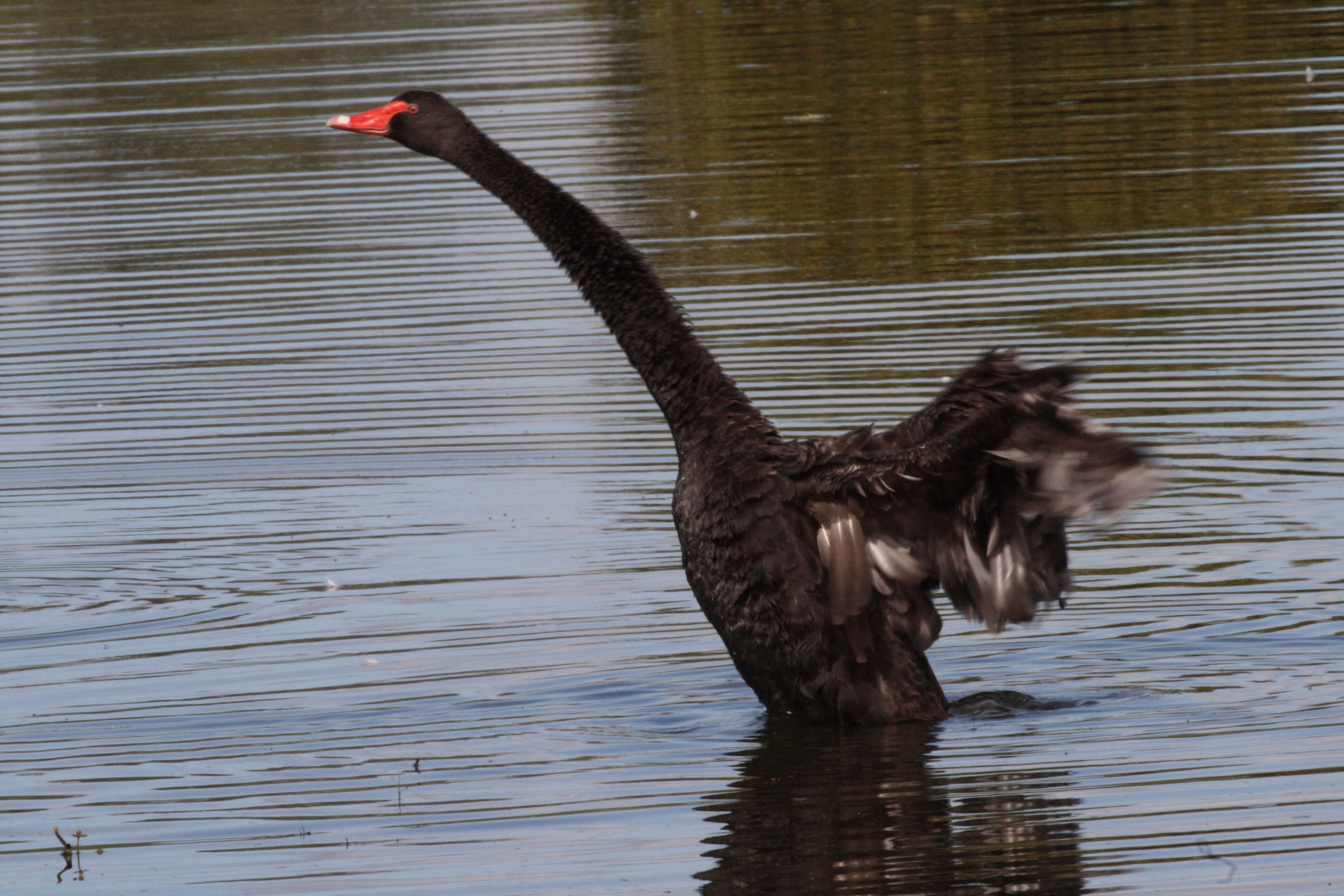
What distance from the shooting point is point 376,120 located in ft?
28.1

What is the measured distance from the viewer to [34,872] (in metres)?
6.33

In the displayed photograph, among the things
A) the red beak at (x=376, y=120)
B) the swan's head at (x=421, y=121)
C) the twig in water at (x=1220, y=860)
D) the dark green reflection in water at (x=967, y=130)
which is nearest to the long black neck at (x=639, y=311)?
the swan's head at (x=421, y=121)

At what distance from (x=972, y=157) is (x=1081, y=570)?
10680 mm

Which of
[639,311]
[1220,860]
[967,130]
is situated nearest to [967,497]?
[1220,860]

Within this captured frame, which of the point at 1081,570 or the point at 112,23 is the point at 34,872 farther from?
the point at 112,23

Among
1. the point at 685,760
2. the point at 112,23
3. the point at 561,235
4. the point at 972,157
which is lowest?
the point at 685,760

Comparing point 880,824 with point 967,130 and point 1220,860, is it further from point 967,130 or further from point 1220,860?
Result: point 967,130

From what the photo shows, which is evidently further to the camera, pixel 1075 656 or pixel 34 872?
pixel 1075 656

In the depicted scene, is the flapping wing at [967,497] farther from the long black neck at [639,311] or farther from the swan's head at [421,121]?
the swan's head at [421,121]

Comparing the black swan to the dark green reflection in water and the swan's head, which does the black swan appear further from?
the dark green reflection in water

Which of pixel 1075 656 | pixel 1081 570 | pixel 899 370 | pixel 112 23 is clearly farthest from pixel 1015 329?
pixel 112 23

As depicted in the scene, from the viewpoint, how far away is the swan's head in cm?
857

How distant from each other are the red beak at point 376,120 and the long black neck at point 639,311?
0.37 meters

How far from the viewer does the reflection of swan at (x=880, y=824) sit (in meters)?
5.93
